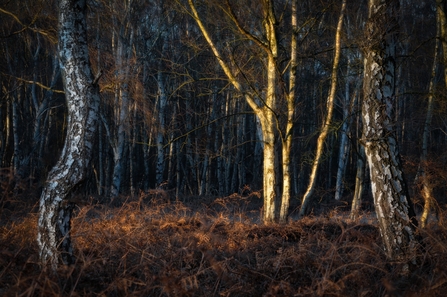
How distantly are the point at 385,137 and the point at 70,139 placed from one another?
4139 millimetres

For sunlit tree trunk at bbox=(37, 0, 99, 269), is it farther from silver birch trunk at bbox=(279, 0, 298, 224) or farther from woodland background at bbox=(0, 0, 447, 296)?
silver birch trunk at bbox=(279, 0, 298, 224)

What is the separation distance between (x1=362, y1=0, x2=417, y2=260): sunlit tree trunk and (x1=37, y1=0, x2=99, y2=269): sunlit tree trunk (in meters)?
3.74

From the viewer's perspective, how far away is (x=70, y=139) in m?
5.37

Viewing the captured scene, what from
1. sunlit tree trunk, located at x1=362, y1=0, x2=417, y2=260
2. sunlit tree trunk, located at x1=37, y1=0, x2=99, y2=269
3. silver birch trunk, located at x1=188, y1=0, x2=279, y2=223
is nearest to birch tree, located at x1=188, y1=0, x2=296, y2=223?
silver birch trunk, located at x1=188, y1=0, x2=279, y2=223

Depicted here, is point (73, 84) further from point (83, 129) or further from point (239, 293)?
point (239, 293)

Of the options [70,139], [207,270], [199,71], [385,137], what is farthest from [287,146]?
[199,71]

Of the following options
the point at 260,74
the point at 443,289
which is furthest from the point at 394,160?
the point at 260,74

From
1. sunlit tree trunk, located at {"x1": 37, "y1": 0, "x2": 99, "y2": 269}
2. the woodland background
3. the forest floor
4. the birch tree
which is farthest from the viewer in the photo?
the birch tree

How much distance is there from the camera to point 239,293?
4801 mm

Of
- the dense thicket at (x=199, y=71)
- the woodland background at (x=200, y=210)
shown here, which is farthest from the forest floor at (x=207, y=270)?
the dense thicket at (x=199, y=71)

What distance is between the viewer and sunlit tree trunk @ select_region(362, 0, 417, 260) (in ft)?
18.9

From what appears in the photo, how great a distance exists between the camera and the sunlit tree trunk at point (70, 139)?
5.06m

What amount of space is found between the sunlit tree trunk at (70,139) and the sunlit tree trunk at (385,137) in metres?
3.74

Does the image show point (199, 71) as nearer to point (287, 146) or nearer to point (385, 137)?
point (287, 146)
